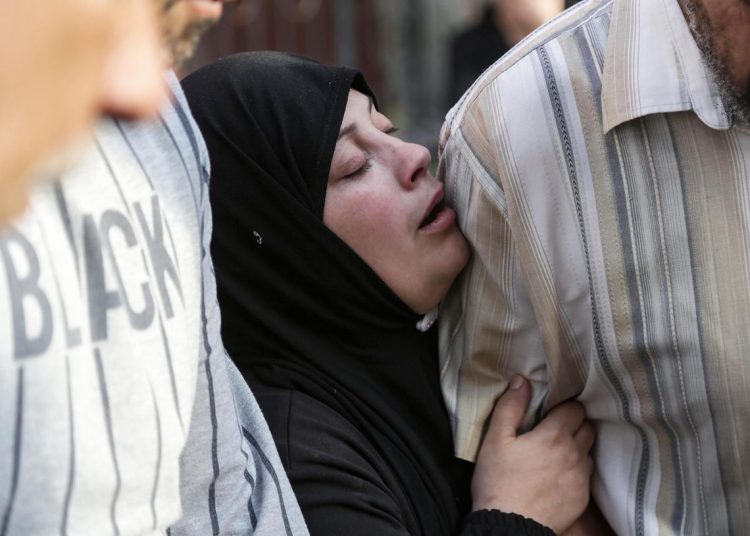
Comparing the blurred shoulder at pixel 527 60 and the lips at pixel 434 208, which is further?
the lips at pixel 434 208

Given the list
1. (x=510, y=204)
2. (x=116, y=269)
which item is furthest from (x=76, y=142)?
(x=510, y=204)

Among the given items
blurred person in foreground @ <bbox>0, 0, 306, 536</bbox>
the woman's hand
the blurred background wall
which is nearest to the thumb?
the woman's hand

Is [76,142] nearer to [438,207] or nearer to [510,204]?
[510,204]

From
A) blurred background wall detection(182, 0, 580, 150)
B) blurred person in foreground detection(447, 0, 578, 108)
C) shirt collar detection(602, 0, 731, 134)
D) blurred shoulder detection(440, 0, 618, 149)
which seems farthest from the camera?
blurred background wall detection(182, 0, 580, 150)

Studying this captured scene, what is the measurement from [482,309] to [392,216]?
23cm

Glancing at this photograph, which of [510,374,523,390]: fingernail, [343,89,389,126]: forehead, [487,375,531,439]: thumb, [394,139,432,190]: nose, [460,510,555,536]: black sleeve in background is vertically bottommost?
[460,510,555,536]: black sleeve in background

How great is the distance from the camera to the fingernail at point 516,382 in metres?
2.00

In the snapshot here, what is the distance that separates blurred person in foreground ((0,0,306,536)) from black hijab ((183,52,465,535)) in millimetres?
495

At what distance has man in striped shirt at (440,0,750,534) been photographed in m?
1.71

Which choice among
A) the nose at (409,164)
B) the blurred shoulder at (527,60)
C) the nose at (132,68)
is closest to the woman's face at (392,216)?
the nose at (409,164)

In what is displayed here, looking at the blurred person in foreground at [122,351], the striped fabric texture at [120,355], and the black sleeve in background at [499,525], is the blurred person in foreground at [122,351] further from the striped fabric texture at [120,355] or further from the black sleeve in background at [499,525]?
the black sleeve in background at [499,525]

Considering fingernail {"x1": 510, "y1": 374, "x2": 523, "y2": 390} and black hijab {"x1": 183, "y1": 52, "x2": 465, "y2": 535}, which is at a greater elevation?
black hijab {"x1": 183, "y1": 52, "x2": 465, "y2": 535}

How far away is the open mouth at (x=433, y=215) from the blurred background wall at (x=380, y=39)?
5564 millimetres

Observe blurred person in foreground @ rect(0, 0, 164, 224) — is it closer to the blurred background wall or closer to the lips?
the lips
